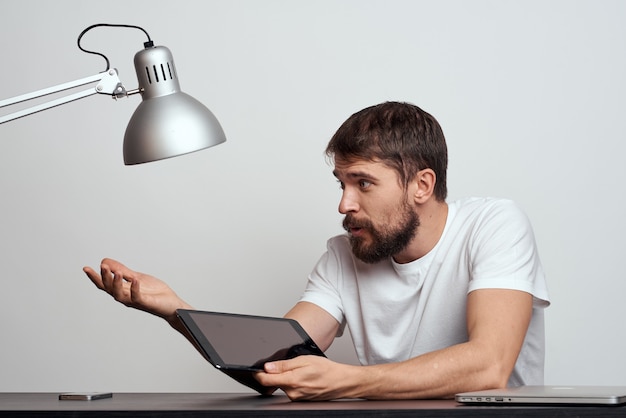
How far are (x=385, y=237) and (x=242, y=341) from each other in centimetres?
61

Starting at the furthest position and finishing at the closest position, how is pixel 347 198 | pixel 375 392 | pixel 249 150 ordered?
pixel 249 150
pixel 347 198
pixel 375 392

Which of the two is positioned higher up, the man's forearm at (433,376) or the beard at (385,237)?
the beard at (385,237)

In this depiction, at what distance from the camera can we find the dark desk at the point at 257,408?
49.6 inches

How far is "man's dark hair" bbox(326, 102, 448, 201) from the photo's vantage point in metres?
2.07

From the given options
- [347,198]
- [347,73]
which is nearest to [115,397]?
[347,198]

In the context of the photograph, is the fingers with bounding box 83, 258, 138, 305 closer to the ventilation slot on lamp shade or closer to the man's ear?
the ventilation slot on lamp shade

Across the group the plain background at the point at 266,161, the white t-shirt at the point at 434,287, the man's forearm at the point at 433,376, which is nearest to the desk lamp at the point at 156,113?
the man's forearm at the point at 433,376

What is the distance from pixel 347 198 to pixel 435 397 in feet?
2.04

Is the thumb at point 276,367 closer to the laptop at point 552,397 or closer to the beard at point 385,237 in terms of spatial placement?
the laptop at point 552,397

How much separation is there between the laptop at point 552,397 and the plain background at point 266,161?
1456 millimetres

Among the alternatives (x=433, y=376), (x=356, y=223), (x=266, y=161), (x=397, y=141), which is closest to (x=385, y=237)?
(x=356, y=223)

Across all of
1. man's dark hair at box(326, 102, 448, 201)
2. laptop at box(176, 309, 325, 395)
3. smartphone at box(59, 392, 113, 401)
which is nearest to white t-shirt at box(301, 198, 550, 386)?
man's dark hair at box(326, 102, 448, 201)

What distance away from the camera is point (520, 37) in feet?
9.23

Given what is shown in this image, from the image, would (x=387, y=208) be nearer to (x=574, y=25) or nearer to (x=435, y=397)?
(x=435, y=397)
